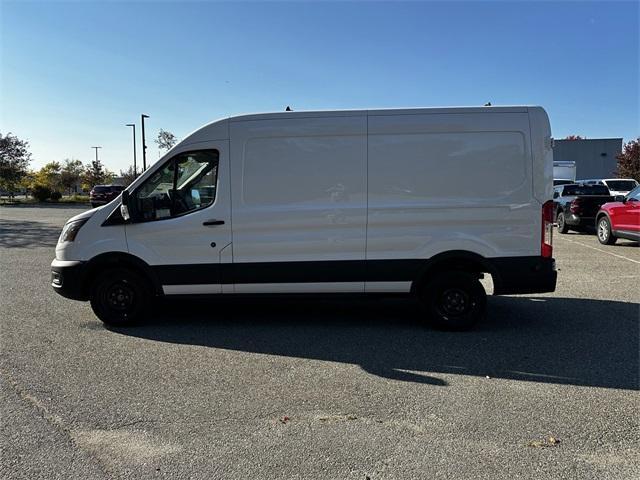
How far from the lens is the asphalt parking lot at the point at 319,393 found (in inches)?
126

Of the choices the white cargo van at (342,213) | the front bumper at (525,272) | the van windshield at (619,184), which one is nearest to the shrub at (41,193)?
the van windshield at (619,184)

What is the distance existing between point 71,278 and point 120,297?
0.59 meters

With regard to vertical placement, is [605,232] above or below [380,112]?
below

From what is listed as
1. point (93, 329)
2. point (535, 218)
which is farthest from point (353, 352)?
point (93, 329)

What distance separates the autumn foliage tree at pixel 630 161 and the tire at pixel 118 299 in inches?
1835

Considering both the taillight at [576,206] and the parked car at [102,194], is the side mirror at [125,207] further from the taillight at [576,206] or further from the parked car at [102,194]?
the parked car at [102,194]

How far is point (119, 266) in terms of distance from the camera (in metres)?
6.14

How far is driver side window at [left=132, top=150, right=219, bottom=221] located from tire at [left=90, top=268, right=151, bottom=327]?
766 mm

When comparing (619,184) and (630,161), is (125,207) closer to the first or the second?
(619,184)

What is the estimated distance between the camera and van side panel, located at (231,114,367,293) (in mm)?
5820

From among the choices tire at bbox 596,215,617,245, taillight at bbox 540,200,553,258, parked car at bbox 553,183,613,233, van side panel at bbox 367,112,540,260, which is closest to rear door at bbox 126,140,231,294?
van side panel at bbox 367,112,540,260

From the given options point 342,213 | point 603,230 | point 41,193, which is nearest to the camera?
point 342,213

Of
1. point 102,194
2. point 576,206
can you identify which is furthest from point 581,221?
point 102,194

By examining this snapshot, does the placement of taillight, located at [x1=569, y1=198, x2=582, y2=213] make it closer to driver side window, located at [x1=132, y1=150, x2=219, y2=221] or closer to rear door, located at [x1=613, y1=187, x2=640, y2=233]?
rear door, located at [x1=613, y1=187, x2=640, y2=233]
